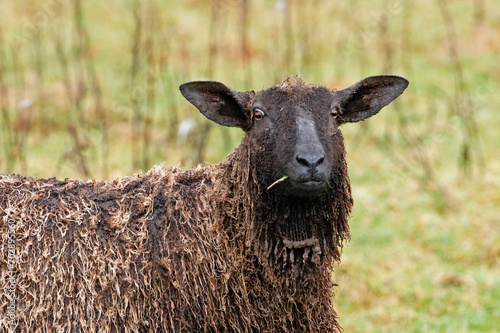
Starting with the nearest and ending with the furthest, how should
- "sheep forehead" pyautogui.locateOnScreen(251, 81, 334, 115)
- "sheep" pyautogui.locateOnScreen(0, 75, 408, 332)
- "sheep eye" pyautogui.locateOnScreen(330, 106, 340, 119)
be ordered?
1. "sheep" pyautogui.locateOnScreen(0, 75, 408, 332)
2. "sheep forehead" pyautogui.locateOnScreen(251, 81, 334, 115)
3. "sheep eye" pyautogui.locateOnScreen(330, 106, 340, 119)

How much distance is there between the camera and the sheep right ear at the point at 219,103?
4.34 metres

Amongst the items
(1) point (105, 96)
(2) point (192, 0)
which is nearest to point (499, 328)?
(1) point (105, 96)

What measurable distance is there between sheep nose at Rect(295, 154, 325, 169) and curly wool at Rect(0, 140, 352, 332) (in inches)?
14.0

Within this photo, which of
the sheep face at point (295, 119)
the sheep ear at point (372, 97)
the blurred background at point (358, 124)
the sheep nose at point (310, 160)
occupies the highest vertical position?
the blurred background at point (358, 124)

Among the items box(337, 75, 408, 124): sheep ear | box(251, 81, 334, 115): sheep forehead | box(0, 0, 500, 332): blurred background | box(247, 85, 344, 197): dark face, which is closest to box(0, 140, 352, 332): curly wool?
box(247, 85, 344, 197): dark face

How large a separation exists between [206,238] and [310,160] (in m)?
0.91

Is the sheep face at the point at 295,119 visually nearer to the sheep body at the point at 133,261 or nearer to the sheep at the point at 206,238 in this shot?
the sheep at the point at 206,238

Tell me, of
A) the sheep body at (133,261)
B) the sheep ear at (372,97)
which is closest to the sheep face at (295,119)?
the sheep ear at (372,97)

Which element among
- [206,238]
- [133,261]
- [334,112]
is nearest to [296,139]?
[334,112]

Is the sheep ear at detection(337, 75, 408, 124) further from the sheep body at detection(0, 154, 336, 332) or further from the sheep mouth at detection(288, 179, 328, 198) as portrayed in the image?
the sheep body at detection(0, 154, 336, 332)

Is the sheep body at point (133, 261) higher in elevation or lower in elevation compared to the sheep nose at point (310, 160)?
lower

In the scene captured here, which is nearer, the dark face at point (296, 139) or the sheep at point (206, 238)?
the dark face at point (296, 139)

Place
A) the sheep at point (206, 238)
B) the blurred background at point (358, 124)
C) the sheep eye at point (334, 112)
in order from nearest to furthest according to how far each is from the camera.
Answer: the sheep at point (206, 238) < the sheep eye at point (334, 112) < the blurred background at point (358, 124)

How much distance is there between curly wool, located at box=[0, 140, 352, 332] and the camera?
13.1ft
